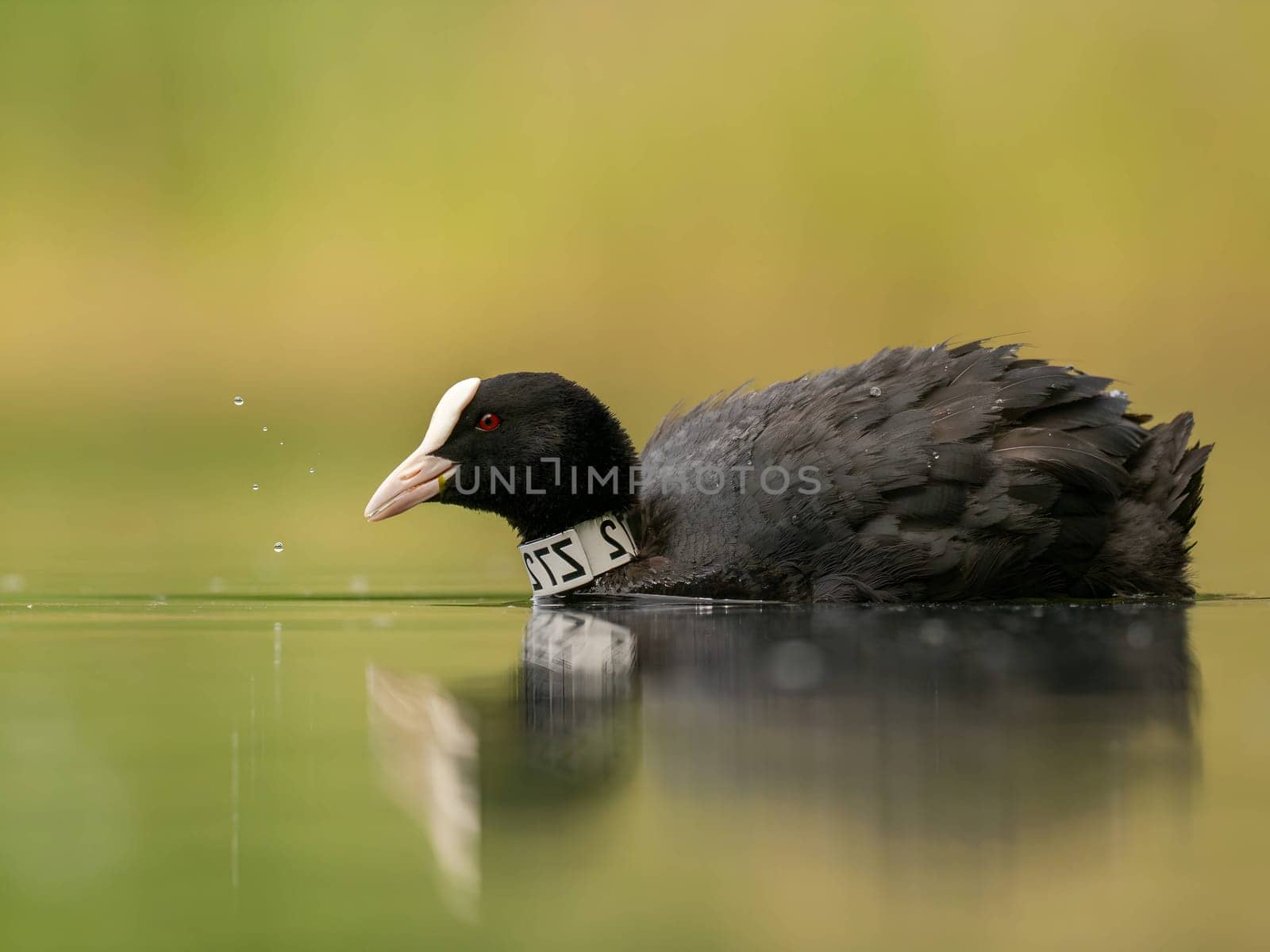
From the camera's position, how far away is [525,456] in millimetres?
6746

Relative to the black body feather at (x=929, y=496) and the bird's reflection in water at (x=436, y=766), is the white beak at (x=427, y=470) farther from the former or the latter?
the bird's reflection in water at (x=436, y=766)

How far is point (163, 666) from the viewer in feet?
16.0

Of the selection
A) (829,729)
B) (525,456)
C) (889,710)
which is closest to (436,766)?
(829,729)

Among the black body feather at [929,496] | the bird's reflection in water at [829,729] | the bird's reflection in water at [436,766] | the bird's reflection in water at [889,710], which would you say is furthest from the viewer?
the black body feather at [929,496]

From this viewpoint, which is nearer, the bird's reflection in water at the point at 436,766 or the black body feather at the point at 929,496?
the bird's reflection in water at the point at 436,766

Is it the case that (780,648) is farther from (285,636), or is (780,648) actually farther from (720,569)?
(285,636)

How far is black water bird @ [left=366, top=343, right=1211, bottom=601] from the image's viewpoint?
20.8 ft

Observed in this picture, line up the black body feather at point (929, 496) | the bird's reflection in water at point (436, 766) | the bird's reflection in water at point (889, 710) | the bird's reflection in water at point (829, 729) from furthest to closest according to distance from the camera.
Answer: the black body feather at point (929, 496)
the bird's reflection in water at point (889, 710)
the bird's reflection in water at point (829, 729)
the bird's reflection in water at point (436, 766)

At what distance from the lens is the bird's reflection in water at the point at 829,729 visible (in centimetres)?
303

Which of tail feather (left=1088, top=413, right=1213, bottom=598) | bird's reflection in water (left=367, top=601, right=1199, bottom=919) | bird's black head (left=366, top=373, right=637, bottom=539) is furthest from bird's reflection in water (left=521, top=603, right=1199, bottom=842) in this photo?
bird's black head (left=366, top=373, right=637, bottom=539)

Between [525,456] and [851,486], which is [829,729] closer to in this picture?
[851,486]

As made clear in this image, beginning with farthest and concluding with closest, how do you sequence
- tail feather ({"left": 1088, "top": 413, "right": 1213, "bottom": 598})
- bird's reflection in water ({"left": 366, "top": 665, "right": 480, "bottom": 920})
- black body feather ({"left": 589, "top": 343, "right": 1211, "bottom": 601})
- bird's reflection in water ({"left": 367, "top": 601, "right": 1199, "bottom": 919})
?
tail feather ({"left": 1088, "top": 413, "right": 1213, "bottom": 598}) < black body feather ({"left": 589, "top": 343, "right": 1211, "bottom": 601}) < bird's reflection in water ({"left": 367, "top": 601, "right": 1199, "bottom": 919}) < bird's reflection in water ({"left": 366, "top": 665, "right": 480, "bottom": 920})

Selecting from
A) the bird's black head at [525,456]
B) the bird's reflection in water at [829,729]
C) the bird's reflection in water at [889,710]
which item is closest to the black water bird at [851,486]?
the bird's black head at [525,456]

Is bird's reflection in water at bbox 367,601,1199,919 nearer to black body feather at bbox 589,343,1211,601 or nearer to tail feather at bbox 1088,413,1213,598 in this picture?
black body feather at bbox 589,343,1211,601
